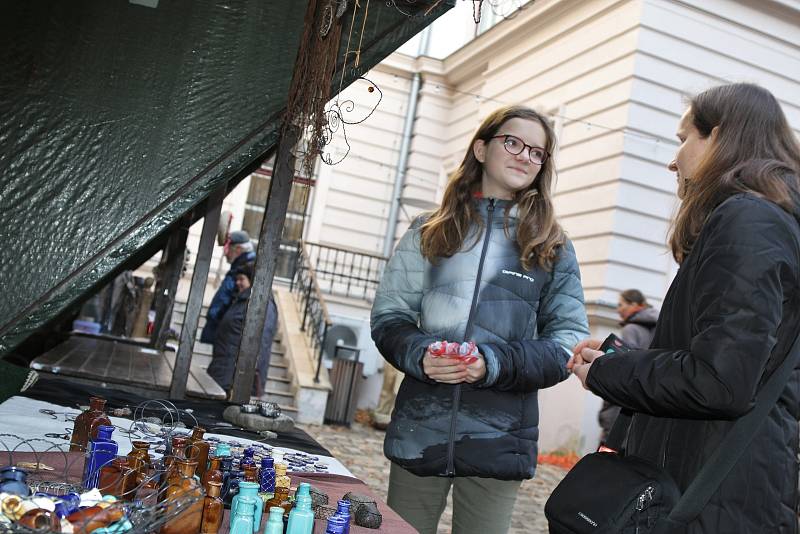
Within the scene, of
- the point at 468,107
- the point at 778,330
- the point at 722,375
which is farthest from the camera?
the point at 468,107

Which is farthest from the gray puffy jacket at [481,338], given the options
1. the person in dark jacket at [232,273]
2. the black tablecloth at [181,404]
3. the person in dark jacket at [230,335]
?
the person in dark jacket at [232,273]

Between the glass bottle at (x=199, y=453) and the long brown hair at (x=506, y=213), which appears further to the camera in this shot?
the long brown hair at (x=506, y=213)

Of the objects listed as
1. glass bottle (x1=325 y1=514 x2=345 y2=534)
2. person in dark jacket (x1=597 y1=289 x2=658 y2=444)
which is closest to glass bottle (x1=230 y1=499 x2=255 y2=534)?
glass bottle (x1=325 y1=514 x2=345 y2=534)

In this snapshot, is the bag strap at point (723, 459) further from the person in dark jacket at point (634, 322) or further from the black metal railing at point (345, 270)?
the black metal railing at point (345, 270)

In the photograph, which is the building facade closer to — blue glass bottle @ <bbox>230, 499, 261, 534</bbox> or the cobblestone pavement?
the cobblestone pavement

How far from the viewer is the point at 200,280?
4.71 metres

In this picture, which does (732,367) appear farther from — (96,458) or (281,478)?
(96,458)

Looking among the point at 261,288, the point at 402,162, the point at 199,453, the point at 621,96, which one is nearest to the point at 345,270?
the point at 402,162

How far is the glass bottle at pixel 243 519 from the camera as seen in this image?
4.50 ft

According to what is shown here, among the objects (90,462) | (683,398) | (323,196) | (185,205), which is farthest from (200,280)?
(323,196)

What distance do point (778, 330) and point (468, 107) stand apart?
14.9 metres

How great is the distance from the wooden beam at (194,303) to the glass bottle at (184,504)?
2.04m

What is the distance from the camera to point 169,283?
7520 mm

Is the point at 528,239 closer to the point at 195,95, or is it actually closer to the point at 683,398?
the point at 683,398
